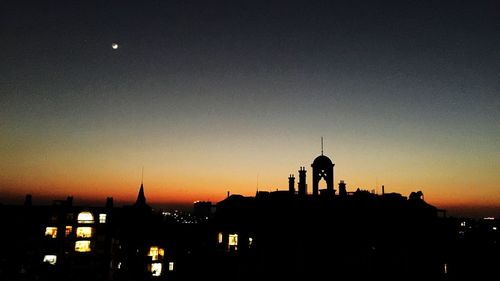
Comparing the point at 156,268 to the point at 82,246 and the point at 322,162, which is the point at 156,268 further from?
the point at 322,162

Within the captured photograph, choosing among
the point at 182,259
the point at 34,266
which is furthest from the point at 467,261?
the point at 34,266

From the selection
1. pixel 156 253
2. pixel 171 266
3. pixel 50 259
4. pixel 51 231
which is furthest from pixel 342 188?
pixel 50 259

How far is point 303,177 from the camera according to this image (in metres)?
40.1

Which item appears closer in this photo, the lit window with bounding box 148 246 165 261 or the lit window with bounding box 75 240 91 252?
the lit window with bounding box 148 246 165 261

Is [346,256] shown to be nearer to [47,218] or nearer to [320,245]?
[320,245]

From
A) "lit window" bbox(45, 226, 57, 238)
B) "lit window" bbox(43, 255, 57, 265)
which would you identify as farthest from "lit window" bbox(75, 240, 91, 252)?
"lit window" bbox(45, 226, 57, 238)

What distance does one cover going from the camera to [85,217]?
70750mm

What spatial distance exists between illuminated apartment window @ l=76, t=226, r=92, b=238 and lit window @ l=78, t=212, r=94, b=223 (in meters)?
1.37

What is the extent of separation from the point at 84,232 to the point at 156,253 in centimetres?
1990

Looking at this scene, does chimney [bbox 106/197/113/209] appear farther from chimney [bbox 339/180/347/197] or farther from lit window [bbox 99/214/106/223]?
chimney [bbox 339/180/347/197]

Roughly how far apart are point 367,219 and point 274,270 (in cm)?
1038

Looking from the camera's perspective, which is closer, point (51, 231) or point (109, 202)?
point (51, 231)

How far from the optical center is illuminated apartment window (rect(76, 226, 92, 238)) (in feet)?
227

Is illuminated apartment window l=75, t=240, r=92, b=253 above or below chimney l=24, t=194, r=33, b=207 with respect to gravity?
below
